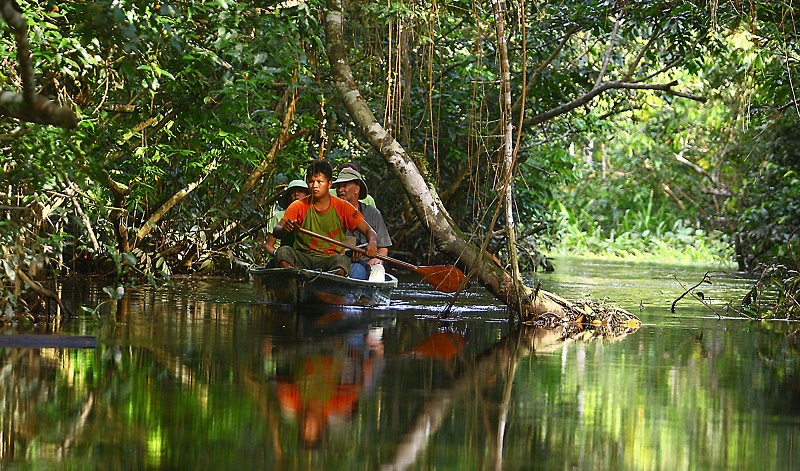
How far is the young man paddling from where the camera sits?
13.6 m

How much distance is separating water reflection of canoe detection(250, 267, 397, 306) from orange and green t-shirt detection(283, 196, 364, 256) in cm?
66

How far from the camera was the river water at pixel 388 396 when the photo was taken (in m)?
5.44

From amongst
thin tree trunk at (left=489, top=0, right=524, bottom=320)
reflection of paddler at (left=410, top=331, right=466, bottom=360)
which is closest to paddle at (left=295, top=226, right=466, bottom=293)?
thin tree trunk at (left=489, top=0, right=524, bottom=320)

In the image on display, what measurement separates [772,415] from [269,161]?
11364mm

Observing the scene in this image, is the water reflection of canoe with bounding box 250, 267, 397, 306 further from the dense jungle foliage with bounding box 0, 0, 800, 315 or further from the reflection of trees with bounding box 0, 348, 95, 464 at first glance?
the reflection of trees with bounding box 0, 348, 95, 464

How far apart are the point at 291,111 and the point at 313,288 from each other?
447 centimetres

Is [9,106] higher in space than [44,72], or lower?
lower

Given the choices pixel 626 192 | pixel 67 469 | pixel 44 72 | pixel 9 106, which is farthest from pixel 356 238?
pixel 626 192

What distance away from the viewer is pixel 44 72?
11039 mm

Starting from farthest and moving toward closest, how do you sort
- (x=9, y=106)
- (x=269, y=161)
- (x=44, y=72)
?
(x=269, y=161)
(x=44, y=72)
(x=9, y=106)

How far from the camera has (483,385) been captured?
7.75m

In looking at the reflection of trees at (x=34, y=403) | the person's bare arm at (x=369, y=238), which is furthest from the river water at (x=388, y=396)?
the person's bare arm at (x=369, y=238)

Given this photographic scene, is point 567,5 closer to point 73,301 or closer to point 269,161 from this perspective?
point 269,161

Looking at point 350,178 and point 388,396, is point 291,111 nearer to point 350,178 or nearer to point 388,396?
point 350,178
